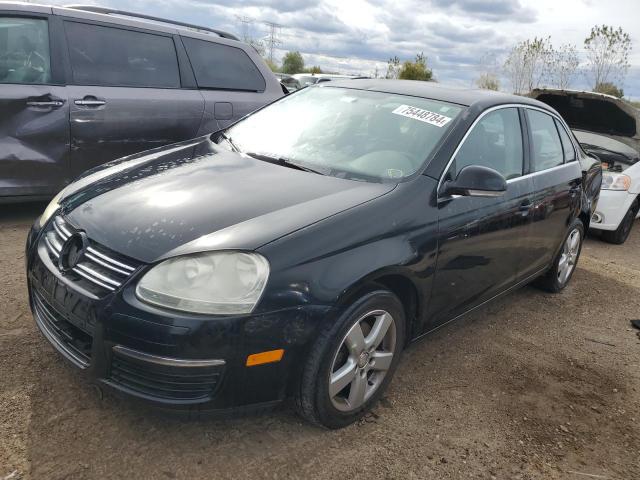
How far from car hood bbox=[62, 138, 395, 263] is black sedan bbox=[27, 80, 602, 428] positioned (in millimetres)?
11

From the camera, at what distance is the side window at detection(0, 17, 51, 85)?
4297 mm

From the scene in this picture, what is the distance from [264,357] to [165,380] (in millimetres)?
377

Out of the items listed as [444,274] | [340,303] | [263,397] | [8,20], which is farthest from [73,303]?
[8,20]

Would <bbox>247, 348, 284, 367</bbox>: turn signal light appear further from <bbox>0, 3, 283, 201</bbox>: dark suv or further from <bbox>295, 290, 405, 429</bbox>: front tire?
<bbox>0, 3, 283, 201</bbox>: dark suv

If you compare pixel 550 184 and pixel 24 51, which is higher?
pixel 24 51

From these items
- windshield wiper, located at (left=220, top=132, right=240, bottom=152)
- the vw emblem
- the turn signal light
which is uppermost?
windshield wiper, located at (left=220, top=132, right=240, bottom=152)

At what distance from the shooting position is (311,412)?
2359mm

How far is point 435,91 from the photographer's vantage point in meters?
→ 3.52

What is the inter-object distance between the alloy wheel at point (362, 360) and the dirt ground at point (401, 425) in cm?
16

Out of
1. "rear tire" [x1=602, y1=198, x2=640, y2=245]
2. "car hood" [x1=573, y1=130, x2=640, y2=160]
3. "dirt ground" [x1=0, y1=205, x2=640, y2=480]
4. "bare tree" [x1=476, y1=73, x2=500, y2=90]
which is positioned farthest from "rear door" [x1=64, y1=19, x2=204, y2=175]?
"bare tree" [x1=476, y1=73, x2=500, y2=90]

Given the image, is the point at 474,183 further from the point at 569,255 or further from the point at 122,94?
the point at 122,94

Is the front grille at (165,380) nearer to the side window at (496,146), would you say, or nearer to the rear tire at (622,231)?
the side window at (496,146)

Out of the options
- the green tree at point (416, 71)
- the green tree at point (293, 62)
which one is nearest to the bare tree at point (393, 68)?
the green tree at point (416, 71)

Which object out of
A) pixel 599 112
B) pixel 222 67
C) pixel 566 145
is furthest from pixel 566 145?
pixel 222 67
